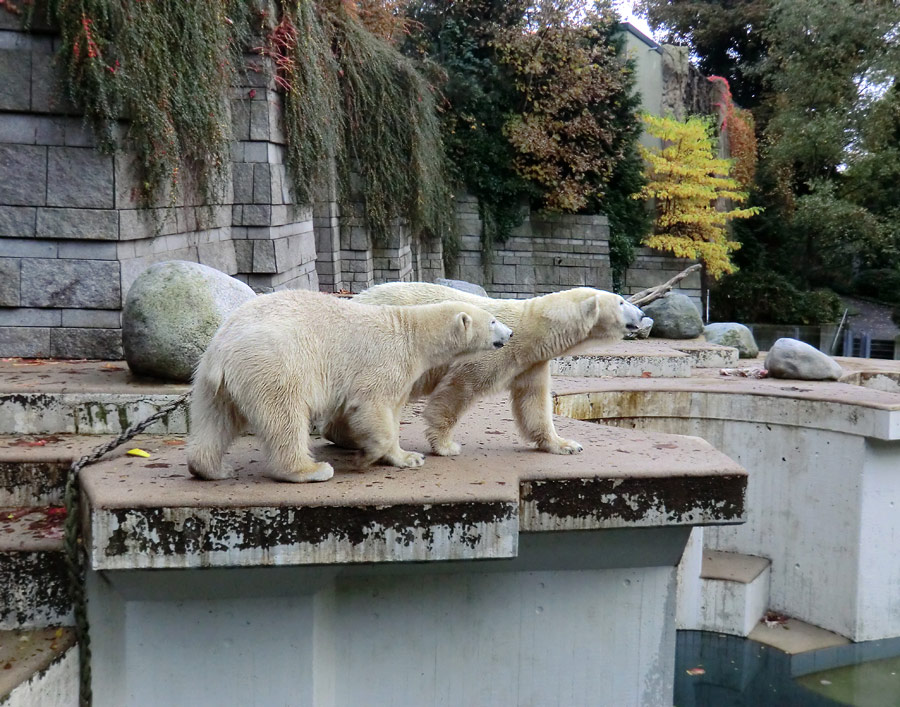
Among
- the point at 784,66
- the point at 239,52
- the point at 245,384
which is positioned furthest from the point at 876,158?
the point at 245,384

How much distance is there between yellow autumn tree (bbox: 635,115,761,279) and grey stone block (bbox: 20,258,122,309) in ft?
45.2

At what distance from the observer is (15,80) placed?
5.44 meters

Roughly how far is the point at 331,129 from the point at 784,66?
15736 mm

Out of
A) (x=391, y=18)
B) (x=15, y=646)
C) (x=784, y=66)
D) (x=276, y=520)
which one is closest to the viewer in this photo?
(x=276, y=520)

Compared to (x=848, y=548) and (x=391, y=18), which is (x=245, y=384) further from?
(x=391, y=18)

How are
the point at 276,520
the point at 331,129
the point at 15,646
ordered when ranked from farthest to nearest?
the point at 331,129
the point at 15,646
the point at 276,520

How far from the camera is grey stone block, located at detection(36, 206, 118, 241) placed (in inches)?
220

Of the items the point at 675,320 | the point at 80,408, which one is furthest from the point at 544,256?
the point at 80,408

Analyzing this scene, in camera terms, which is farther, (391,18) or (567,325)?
(391,18)

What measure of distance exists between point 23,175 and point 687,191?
14.5m

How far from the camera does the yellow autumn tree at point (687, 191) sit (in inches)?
706

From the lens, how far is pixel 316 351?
3.13 meters

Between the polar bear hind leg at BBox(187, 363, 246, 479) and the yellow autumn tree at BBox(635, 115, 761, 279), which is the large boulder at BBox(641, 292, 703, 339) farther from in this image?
the polar bear hind leg at BBox(187, 363, 246, 479)

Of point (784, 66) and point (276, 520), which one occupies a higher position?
point (784, 66)
